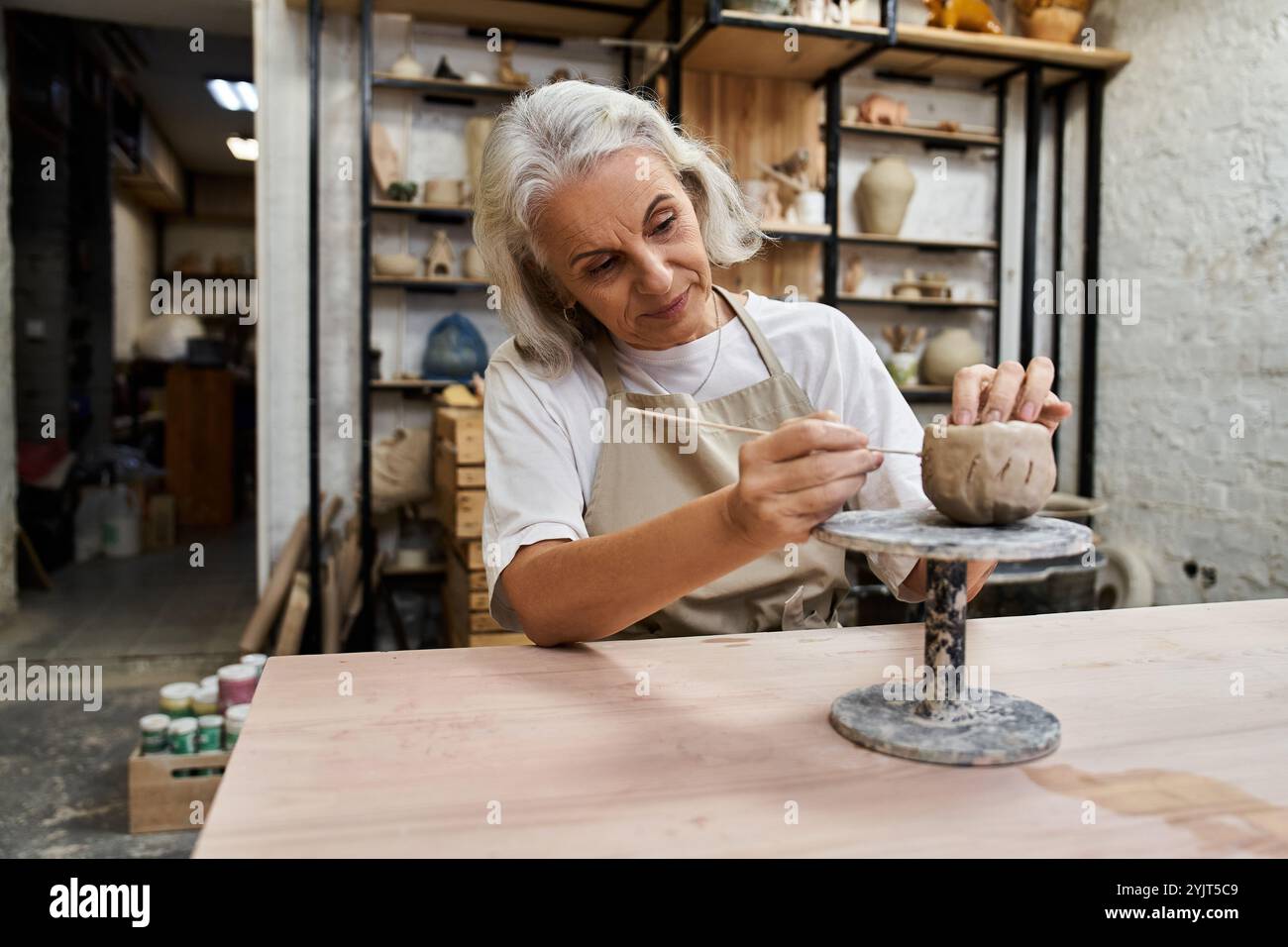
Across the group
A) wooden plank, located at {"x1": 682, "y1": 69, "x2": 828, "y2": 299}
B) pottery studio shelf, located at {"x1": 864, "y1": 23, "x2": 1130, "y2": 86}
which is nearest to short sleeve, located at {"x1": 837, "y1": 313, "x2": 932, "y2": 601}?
wooden plank, located at {"x1": 682, "y1": 69, "x2": 828, "y2": 299}

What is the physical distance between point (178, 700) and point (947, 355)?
3.63 metres

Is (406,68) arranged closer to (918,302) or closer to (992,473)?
(918,302)

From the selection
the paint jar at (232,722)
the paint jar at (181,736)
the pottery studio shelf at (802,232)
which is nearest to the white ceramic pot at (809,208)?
the pottery studio shelf at (802,232)

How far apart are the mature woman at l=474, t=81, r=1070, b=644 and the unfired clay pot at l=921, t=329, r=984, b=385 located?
3.16 meters

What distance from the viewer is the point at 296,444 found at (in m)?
4.35

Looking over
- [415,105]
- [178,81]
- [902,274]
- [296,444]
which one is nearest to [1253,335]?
[902,274]

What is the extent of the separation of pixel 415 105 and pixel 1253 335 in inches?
145

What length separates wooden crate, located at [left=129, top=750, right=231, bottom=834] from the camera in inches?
109

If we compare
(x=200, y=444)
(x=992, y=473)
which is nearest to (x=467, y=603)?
(x=992, y=473)

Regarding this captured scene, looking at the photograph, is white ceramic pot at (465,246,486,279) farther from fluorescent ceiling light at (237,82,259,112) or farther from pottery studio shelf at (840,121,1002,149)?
fluorescent ceiling light at (237,82,259,112)

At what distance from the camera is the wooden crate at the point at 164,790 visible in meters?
2.78
